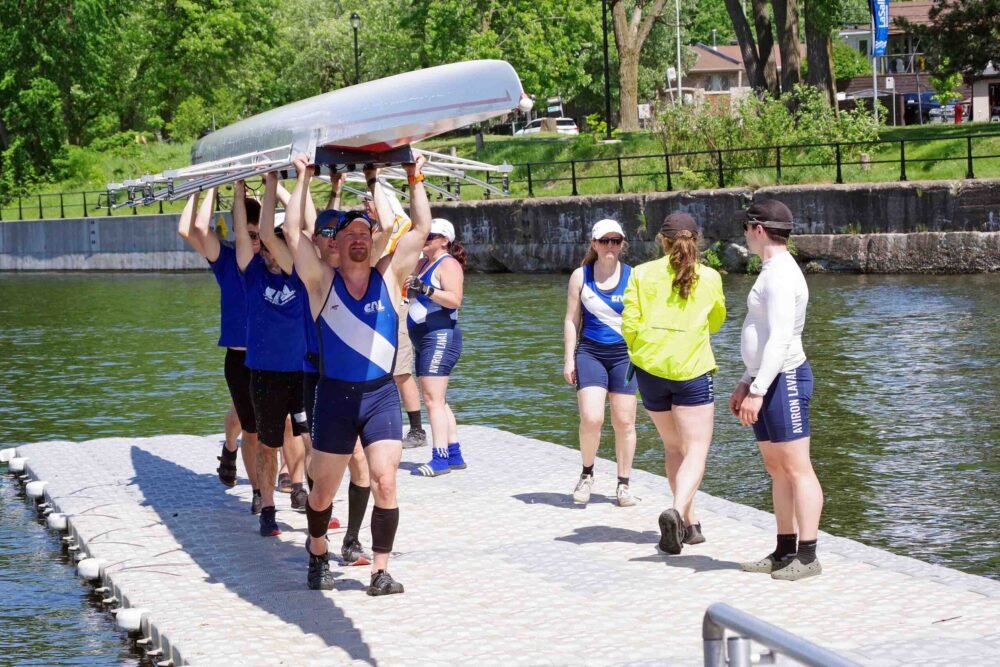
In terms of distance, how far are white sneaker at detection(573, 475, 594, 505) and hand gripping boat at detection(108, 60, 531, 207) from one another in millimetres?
2828

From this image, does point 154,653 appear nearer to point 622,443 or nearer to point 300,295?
point 300,295

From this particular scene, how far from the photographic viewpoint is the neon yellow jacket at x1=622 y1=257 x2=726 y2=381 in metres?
7.80

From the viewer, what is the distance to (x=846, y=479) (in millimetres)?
10289

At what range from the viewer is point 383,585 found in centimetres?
717

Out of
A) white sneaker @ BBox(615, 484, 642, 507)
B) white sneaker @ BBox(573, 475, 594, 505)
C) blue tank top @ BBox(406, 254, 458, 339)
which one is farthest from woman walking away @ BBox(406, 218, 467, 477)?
white sneaker @ BBox(615, 484, 642, 507)

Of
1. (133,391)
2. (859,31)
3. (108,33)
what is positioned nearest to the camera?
(133,391)

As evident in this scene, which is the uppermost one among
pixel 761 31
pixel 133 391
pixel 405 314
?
pixel 761 31

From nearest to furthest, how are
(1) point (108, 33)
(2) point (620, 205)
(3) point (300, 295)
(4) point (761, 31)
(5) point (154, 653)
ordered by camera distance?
(5) point (154, 653) → (3) point (300, 295) → (2) point (620, 205) → (4) point (761, 31) → (1) point (108, 33)

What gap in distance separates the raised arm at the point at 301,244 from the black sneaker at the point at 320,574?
139 cm

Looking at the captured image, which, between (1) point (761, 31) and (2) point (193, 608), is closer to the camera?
(2) point (193, 608)

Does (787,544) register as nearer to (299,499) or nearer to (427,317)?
(299,499)

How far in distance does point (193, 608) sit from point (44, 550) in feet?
7.90

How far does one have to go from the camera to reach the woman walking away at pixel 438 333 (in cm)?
1040

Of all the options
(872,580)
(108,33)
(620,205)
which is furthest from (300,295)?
(108,33)
